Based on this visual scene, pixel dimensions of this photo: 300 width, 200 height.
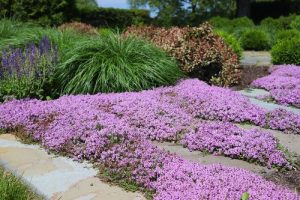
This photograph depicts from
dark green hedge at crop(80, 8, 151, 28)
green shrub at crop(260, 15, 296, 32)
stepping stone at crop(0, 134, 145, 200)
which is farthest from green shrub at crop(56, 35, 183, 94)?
dark green hedge at crop(80, 8, 151, 28)

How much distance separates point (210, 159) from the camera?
5086 millimetres

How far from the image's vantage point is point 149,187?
431 centimetres

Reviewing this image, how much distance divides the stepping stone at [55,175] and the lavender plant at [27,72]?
195 centimetres

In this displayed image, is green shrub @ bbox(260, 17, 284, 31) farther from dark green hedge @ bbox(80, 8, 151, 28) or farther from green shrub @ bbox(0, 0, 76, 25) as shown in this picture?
green shrub @ bbox(0, 0, 76, 25)

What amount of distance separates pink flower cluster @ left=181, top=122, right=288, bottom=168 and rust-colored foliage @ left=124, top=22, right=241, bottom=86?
3.43m

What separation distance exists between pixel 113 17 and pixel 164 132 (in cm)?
2091

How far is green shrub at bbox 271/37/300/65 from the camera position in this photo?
11938mm

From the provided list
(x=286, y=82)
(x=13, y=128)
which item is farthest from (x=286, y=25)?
(x=13, y=128)

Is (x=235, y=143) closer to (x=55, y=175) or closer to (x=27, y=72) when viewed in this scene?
(x=55, y=175)

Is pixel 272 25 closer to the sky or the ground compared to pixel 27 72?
closer to the sky

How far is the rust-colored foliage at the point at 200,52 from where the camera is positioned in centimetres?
916

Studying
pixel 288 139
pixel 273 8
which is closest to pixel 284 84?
pixel 288 139

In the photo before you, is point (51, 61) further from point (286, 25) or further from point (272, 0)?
point (272, 0)

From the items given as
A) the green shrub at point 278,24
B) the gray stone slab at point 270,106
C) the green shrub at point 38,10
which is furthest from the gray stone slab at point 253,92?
the green shrub at point 278,24
